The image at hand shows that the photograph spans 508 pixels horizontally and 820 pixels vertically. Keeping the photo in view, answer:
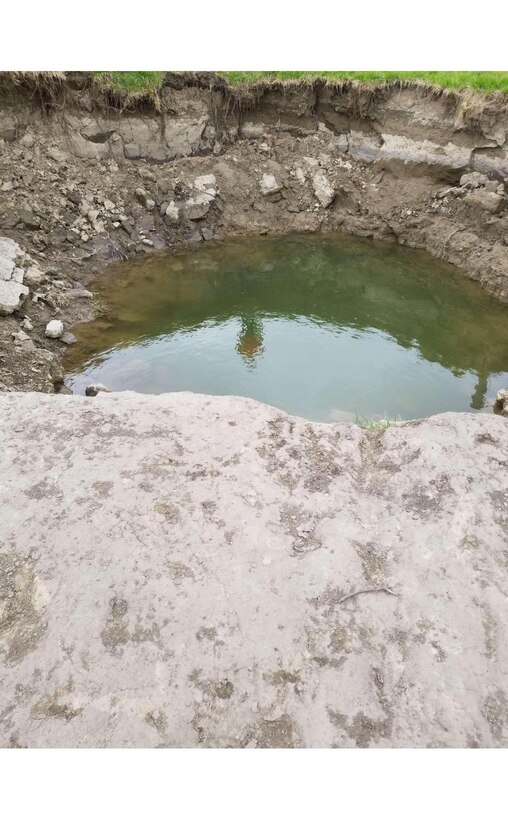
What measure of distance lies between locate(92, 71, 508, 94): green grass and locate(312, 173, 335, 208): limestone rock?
246 cm

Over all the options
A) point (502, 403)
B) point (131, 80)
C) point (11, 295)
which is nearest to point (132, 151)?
point (131, 80)

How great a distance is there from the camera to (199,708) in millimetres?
2607

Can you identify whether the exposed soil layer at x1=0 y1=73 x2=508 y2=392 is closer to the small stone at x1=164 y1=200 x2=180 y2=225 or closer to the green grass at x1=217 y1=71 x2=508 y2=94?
the small stone at x1=164 y1=200 x2=180 y2=225

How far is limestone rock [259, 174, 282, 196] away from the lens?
43.3 ft

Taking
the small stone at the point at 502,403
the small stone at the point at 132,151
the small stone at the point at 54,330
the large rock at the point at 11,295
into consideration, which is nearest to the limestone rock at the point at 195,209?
the small stone at the point at 132,151

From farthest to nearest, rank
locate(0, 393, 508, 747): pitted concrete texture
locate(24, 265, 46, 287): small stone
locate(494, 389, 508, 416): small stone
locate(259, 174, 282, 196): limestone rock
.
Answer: locate(259, 174, 282, 196): limestone rock, locate(24, 265, 46, 287): small stone, locate(494, 389, 508, 416): small stone, locate(0, 393, 508, 747): pitted concrete texture

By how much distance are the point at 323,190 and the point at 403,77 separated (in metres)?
3.19

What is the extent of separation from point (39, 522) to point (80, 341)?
228 inches

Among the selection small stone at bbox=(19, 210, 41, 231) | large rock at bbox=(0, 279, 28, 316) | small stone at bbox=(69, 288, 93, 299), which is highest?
small stone at bbox=(19, 210, 41, 231)

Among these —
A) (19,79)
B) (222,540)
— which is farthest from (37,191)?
(222,540)

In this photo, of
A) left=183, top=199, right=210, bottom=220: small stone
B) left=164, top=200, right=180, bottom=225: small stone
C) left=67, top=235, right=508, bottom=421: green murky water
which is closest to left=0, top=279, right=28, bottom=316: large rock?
left=67, top=235, right=508, bottom=421: green murky water

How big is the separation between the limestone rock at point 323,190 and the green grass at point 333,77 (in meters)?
2.46

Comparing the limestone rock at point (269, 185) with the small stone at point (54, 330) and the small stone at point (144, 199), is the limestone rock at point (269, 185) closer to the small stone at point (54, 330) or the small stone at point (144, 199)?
the small stone at point (144, 199)

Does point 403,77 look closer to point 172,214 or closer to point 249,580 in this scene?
point 172,214
